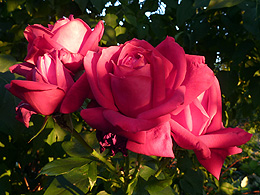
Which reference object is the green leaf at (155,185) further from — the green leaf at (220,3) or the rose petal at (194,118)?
the green leaf at (220,3)

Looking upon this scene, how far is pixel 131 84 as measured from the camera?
0.32 meters

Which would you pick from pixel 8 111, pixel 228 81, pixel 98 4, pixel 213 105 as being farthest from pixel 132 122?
pixel 228 81

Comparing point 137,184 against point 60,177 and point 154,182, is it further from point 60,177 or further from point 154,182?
point 60,177

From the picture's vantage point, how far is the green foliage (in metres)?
0.56

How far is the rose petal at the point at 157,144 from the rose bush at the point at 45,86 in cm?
12

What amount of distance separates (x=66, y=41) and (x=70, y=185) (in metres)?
0.31

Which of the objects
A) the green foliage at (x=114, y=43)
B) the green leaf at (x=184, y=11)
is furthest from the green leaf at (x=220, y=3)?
the green leaf at (x=184, y=11)

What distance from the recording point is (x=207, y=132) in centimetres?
40

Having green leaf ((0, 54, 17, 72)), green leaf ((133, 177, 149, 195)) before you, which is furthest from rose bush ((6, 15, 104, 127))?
green leaf ((0, 54, 17, 72))

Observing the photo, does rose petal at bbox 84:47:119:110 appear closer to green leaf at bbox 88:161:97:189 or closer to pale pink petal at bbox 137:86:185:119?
pale pink petal at bbox 137:86:185:119

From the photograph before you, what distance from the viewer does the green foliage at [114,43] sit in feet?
1.83

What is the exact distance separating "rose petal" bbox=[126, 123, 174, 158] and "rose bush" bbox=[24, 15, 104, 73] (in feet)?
0.54

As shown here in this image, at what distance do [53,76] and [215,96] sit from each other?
0.23 metres

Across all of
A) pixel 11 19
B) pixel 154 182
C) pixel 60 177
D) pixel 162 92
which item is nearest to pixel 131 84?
pixel 162 92
